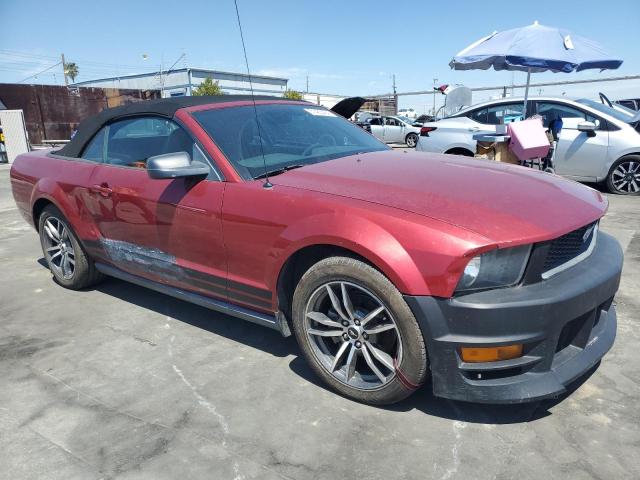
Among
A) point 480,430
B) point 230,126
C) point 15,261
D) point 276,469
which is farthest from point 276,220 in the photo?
point 15,261

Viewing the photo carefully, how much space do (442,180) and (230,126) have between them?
1371 mm

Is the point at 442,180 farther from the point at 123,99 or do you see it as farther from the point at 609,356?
the point at 123,99

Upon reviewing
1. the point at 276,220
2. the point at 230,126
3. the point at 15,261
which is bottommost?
the point at 15,261

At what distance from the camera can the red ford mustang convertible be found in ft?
6.91

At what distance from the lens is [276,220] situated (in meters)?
2.58

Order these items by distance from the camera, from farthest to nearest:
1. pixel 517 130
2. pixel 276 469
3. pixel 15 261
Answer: pixel 517 130 → pixel 15 261 → pixel 276 469

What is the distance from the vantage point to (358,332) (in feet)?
8.06

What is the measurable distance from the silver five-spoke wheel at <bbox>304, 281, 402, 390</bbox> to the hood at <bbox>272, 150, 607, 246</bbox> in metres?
0.49

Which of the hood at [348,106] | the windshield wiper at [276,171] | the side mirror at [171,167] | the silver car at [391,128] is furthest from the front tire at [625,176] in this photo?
the silver car at [391,128]

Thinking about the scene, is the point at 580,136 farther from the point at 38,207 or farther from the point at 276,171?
the point at 38,207

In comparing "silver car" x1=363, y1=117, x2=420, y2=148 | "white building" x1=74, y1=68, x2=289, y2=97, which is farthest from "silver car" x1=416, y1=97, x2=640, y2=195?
"white building" x1=74, y1=68, x2=289, y2=97

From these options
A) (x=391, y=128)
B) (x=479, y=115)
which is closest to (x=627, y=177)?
(x=479, y=115)

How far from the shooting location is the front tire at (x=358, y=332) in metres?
2.23

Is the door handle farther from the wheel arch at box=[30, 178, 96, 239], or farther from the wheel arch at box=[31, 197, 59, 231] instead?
the wheel arch at box=[31, 197, 59, 231]
